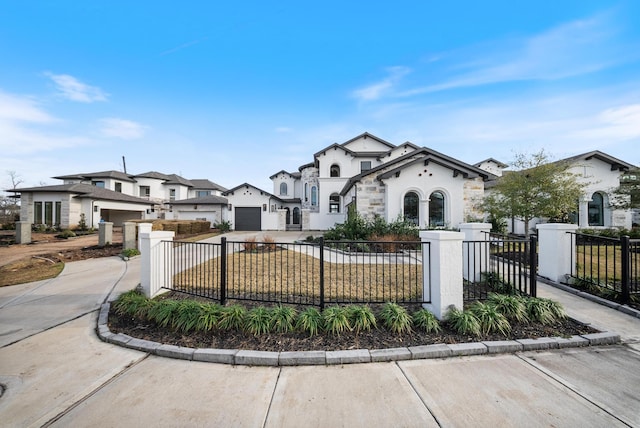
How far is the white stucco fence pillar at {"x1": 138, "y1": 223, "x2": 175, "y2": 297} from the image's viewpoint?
5578 mm

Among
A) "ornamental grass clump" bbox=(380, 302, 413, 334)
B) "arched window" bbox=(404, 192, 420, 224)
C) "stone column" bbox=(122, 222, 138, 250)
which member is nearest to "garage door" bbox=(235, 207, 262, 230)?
"stone column" bbox=(122, 222, 138, 250)

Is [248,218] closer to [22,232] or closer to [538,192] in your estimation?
[22,232]

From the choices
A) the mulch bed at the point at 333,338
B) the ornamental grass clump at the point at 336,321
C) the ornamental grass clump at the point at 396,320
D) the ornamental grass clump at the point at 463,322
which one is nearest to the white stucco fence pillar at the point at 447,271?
the ornamental grass clump at the point at 463,322

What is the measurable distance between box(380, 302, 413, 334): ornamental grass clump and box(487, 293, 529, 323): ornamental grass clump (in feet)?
5.39

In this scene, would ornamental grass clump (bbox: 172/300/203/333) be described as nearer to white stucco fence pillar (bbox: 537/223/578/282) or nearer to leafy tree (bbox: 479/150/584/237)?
white stucco fence pillar (bbox: 537/223/578/282)

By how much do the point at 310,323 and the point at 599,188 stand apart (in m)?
23.6

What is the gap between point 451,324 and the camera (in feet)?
13.4

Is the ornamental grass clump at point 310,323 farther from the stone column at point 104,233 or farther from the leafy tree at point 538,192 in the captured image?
the stone column at point 104,233

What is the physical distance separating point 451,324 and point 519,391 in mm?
1337

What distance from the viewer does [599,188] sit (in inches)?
691

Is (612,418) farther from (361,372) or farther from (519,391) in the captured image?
(361,372)

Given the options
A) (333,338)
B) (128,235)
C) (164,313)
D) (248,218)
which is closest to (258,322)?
(333,338)

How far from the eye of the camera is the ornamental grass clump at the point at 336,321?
12.8 feet

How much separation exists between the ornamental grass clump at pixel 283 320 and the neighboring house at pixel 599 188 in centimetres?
1893
